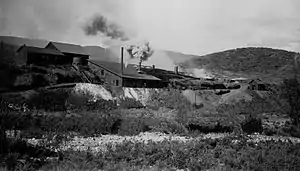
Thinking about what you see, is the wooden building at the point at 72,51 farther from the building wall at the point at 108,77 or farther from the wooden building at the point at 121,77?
the building wall at the point at 108,77

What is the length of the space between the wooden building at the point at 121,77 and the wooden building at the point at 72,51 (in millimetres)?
1667

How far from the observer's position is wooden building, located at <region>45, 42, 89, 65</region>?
43.8 m

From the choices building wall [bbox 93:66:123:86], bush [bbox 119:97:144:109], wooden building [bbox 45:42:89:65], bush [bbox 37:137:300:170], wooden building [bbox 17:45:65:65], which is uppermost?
wooden building [bbox 45:42:89:65]

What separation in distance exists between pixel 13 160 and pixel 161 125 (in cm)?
1169

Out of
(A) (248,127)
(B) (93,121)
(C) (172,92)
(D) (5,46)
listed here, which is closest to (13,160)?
(D) (5,46)

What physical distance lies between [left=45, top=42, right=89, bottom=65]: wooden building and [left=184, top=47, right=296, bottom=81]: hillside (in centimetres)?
3431

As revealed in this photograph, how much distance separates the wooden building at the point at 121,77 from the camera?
1560 inches

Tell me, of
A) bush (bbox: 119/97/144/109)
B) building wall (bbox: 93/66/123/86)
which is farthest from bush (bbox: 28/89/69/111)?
building wall (bbox: 93/66/123/86)

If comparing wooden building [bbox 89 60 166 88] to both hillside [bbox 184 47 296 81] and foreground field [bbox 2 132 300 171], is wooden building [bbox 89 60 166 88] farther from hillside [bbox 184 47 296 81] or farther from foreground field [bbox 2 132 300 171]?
hillside [bbox 184 47 296 81]

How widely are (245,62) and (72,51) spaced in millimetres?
50670

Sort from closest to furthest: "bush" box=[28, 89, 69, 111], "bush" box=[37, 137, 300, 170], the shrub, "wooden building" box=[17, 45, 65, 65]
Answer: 1. "bush" box=[37, 137, 300, 170]
2. the shrub
3. "bush" box=[28, 89, 69, 111]
4. "wooden building" box=[17, 45, 65, 65]

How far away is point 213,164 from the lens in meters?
10.2

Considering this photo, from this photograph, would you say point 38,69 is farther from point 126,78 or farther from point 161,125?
Answer: point 161,125

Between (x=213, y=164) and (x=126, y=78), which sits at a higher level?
(x=126, y=78)
